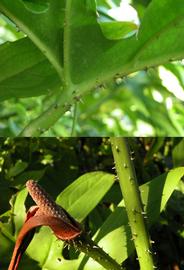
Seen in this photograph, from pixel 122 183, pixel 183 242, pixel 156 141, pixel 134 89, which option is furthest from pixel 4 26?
pixel 122 183

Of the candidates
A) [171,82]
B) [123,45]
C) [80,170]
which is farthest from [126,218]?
[171,82]

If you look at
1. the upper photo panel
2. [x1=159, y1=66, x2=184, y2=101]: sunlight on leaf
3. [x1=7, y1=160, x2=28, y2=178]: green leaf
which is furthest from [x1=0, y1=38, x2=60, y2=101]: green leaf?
[x1=159, y1=66, x2=184, y2=101]: sunlight on leaf

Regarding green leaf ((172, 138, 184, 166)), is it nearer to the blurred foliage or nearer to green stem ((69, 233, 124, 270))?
the blurred foliage

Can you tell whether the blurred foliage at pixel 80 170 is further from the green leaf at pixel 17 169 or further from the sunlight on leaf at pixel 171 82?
the sunlight on leaf at pixel 171 82

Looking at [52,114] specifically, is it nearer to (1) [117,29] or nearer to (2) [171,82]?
(1) [117,29]

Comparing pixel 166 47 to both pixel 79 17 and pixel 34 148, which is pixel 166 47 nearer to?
pixel 79 17

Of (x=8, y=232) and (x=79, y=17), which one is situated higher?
(x=79, y=17)
